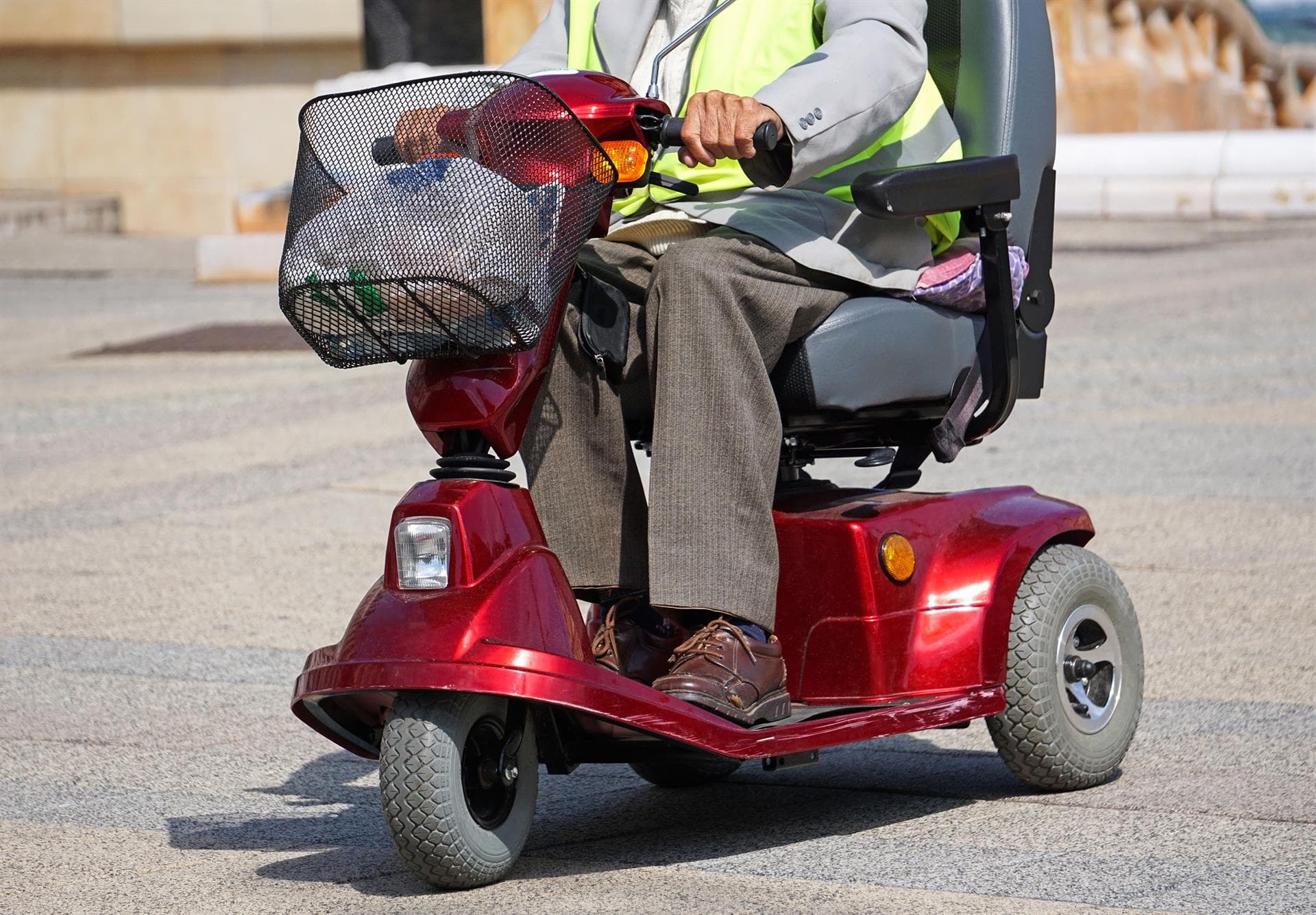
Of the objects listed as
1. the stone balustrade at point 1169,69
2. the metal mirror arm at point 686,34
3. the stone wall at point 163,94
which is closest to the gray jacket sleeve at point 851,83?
the metal mirror arm at point 686,34

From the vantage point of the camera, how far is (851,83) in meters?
3.17

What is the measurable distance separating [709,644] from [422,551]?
50cm

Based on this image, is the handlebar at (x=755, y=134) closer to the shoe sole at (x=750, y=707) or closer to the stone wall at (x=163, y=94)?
the shoe sole at (x=750, y=707)

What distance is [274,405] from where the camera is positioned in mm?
8945

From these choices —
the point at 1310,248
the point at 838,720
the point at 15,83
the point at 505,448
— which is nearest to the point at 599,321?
the point at 505,448

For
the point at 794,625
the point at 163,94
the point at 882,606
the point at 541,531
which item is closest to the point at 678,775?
the point at 794,625

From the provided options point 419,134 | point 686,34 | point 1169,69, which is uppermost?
point 686,34

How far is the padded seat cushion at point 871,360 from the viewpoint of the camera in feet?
10.8

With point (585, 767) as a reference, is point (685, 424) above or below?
above

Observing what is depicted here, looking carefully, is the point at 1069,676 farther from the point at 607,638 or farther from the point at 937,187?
the point at 937,187

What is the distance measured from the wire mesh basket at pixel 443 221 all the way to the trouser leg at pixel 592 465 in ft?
1.05

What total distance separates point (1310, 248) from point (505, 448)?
Answer: 11862 mm

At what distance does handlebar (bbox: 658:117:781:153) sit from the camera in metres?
2.97

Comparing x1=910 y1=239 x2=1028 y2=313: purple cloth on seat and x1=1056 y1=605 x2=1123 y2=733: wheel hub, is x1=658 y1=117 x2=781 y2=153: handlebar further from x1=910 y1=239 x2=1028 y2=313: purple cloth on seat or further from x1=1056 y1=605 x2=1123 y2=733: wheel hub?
x1=1056 y1=605 x2=1123 y2=733: wheel hub
